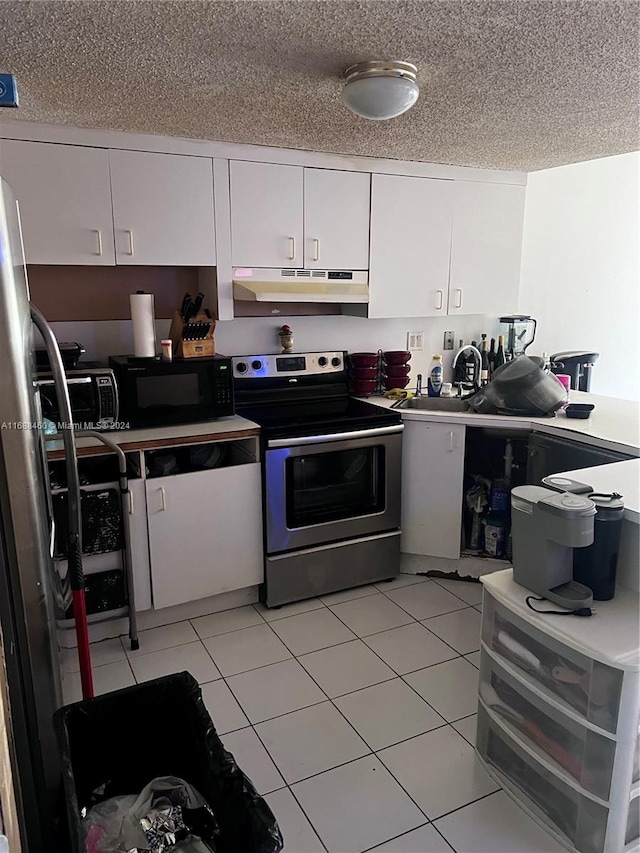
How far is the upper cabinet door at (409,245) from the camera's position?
10.9ft

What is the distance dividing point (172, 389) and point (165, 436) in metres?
0.26

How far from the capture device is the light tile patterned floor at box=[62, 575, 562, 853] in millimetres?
1821

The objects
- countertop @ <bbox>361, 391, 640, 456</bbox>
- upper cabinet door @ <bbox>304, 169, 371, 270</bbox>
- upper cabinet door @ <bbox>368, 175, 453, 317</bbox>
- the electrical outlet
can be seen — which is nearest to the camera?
countertop @ <bbox>361, 391, 640, 456</bbox>

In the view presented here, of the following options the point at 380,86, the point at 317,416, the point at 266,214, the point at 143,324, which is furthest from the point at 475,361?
the point at 380,86

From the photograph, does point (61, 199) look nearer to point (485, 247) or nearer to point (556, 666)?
point (485, 247)

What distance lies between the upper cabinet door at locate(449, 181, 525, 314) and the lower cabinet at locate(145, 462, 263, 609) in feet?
5.55

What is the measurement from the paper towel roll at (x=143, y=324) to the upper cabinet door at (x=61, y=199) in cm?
20

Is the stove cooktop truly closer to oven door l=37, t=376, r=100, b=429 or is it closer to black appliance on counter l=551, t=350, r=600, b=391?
oven door l=37, t=376, r=100, b=429

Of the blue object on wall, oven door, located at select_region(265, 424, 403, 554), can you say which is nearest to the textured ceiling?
the blue object on wall

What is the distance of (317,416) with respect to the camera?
320cm

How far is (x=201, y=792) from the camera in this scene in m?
1.55

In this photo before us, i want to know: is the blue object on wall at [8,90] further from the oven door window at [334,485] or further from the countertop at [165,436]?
the oven door window at [334,485]

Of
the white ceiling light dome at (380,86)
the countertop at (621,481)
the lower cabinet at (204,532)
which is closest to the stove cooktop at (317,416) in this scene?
the lower cabinet at (204,532)

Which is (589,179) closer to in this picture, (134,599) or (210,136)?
(210,136)
